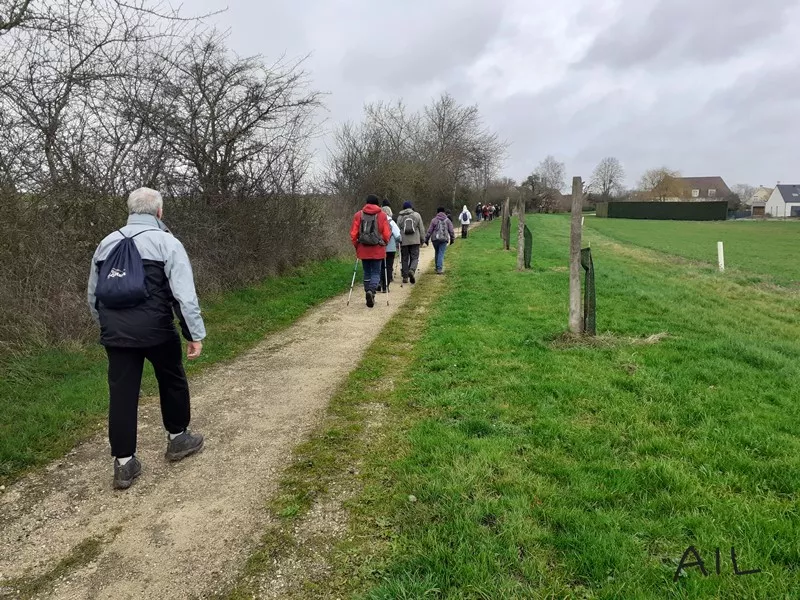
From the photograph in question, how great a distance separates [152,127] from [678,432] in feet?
29.5

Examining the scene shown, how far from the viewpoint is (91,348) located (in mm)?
6355

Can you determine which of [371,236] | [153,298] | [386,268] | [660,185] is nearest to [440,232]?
[386,268]

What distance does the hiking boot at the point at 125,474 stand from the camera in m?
3.39

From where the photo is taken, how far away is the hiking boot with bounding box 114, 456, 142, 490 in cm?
339

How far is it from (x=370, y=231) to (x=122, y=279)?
20.2 feet

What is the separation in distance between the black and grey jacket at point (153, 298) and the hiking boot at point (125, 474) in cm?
83

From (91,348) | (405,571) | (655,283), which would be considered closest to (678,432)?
(405,571)

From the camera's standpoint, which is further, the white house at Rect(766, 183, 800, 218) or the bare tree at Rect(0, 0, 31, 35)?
the white house at Rect(766, 183, 800, 218)

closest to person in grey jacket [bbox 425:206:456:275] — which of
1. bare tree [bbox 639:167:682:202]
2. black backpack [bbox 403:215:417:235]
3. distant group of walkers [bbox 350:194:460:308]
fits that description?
distant group of walkers [bbox 350:194:460:308]

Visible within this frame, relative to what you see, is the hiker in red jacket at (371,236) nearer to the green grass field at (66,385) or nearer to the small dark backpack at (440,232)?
the green grass field at (66,385)

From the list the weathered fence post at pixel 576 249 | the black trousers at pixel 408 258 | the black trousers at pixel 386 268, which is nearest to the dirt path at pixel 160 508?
the weathered fence post at pixel 576 249

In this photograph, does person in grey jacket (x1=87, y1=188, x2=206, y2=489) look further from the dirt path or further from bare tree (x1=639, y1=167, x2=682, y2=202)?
bare tree (x1=639, y1=167, x2=682, y2=202)

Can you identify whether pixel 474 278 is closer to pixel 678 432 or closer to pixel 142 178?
pixel 142 178

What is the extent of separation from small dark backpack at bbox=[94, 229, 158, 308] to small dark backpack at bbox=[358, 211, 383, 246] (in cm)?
600
